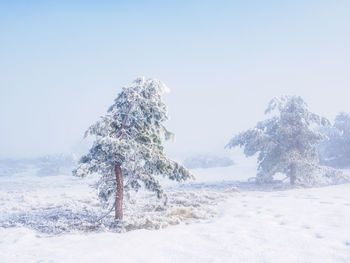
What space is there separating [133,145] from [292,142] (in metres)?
13.2

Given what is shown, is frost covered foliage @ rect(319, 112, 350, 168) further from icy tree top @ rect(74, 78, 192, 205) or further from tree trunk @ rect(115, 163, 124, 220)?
tree trunk @ rect(115, 163, 124, 220)

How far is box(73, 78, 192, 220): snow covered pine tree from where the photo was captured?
24.3 ft

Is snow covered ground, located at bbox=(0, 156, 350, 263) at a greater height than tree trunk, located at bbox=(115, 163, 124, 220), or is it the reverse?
tree trunk, located at bbox=(115, 163, 124, 220)

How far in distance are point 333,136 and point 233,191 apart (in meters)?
21.0

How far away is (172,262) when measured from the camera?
4418 millimetres

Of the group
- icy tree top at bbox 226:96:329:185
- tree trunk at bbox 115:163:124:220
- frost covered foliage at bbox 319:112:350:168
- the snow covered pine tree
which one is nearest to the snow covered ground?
tree trunk at bbox 115:163:124:220

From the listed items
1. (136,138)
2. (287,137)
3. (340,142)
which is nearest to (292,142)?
(287,137)

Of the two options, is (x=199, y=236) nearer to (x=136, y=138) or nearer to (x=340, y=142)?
(x=136, y=138)

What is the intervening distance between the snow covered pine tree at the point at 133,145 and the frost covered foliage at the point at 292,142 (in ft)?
33.9

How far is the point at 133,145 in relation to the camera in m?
7.38

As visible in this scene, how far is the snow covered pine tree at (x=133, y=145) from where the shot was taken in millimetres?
7414

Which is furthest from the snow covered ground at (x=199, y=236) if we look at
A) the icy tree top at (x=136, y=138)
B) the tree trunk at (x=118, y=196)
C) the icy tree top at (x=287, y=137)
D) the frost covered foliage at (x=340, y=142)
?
the frost covered foliage at (x=340, y=142)

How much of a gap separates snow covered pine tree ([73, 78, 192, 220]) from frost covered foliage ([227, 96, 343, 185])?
10340mm

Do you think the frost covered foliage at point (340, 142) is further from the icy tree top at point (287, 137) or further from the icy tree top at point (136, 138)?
the icy tree top at point (136, 138)
